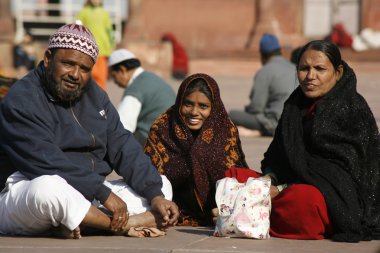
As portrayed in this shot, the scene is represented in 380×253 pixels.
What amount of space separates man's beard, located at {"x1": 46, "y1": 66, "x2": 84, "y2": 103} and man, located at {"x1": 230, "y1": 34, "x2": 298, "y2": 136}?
16.6ft

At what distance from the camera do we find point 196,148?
6.50m

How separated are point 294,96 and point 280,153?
335mm

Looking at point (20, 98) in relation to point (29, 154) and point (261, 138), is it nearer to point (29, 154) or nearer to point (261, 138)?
point (29, 154)

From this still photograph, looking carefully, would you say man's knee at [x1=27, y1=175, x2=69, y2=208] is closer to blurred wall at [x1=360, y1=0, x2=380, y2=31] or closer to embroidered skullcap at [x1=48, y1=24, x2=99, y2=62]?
embroidered skullcap at [x1=48, y1=24, x2=99, y2=62]

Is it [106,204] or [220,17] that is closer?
[106,204]

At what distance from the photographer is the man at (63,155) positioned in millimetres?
Result: 5684

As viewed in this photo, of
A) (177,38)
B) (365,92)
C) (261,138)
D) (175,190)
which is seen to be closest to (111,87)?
(365,92)

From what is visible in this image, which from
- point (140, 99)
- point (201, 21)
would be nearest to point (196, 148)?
point (140, 99)

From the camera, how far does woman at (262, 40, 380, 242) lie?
19.3ft

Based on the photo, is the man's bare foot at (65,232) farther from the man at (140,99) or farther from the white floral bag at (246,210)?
the man at (140,99)

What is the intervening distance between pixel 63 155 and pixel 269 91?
559 cm

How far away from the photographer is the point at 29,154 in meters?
5.73

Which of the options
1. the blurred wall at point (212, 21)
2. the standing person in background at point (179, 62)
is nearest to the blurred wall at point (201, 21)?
the blurred wall at point (212, 21)

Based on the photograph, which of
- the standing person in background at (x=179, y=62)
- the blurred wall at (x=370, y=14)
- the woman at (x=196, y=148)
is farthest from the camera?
the blurred wall at (x=370, y=14)
